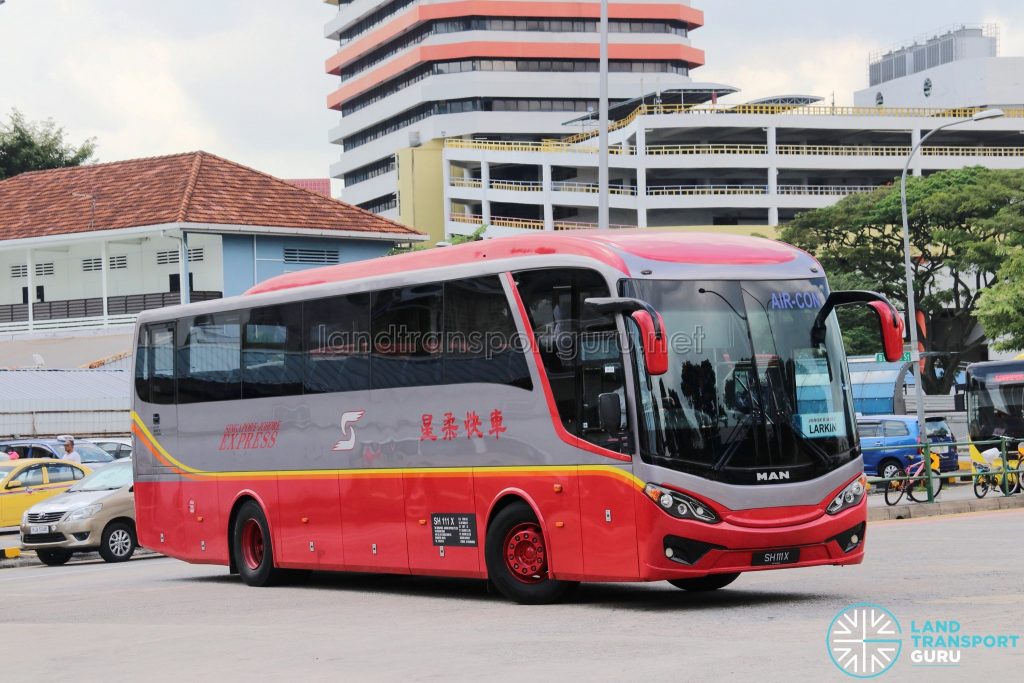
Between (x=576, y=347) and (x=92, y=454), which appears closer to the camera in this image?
(x=576, y=347)

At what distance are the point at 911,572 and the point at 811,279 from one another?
11.5 ft

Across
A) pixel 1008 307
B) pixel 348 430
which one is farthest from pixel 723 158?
pixel 348 430

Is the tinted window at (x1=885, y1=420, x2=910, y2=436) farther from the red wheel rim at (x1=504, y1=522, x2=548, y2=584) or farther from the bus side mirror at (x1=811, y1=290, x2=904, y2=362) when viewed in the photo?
the red wheel rim at (x1=504, y1=522, x2=548, y2=584)

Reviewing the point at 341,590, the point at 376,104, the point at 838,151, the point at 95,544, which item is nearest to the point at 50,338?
the point at 95,544

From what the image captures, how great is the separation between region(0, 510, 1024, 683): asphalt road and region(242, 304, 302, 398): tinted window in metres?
2.31

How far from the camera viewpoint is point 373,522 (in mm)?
16219

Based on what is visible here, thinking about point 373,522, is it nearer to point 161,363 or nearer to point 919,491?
point 161,363

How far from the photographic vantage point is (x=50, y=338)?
50250mm

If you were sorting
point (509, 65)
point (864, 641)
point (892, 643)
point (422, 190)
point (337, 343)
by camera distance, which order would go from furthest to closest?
point (509, 65)
point (422, 190)
point (337, 343)
point (864, 641)
point (892, 643)

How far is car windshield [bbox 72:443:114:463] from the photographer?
3231 cm

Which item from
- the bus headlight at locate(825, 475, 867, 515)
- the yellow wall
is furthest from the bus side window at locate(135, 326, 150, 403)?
the yellow wall

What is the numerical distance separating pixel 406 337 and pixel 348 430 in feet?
4.81

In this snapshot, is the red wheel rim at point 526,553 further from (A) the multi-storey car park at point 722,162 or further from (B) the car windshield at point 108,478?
(A) the multi-storey car park at point 722,162

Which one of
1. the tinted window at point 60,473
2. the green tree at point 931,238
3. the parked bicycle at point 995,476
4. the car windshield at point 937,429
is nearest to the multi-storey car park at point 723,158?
the green tree at point 931,238
